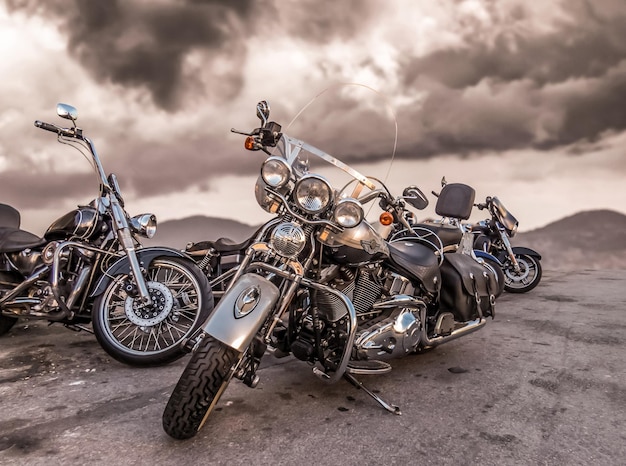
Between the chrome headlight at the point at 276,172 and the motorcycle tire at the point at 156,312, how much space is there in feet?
4.43

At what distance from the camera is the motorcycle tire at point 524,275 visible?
701 centimetres

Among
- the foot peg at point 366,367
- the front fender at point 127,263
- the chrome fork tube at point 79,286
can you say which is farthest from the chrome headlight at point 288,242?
the chrome fork tube at point 79,286

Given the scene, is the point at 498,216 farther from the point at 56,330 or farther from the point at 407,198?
the point at 56,330

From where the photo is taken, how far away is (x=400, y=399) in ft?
8.95

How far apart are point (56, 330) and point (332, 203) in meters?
3.51

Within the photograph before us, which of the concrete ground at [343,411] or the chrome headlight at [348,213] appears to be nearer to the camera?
the concrete ground at [343,411]

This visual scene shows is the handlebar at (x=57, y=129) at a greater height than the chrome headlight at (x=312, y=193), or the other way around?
the handlebar at (x=57, y=129)

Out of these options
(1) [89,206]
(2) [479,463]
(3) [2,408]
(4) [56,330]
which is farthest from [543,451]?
(4) [56,330]

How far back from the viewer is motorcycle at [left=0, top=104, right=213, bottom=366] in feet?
11.0

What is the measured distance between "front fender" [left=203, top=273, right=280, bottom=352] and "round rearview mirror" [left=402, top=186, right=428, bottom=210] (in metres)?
1.20

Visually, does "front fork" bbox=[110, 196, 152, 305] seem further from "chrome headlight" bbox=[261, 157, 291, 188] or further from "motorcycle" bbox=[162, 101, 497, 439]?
"chrome headlight" bbox=[261, 157, 291, 188]

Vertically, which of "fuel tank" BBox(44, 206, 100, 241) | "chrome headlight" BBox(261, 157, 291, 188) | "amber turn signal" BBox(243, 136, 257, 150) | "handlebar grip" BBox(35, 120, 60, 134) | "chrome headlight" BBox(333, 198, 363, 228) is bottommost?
"fuel tank" BBox(44, 206, 100, 241)

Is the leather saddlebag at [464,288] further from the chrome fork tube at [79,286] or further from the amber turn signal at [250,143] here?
the chrome fork tube at [79,286]

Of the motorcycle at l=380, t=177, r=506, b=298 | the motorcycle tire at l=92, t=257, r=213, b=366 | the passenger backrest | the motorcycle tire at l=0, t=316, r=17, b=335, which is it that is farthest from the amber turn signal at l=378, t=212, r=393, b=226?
the motorcycle tire at l=0, t=316, r=17, b=335
